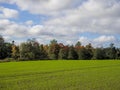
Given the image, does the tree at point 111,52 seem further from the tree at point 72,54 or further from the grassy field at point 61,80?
the grassy field at point 61,80

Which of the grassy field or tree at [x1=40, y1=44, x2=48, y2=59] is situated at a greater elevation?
tree at [x1=40, y1=44, x2=48, y2=59]

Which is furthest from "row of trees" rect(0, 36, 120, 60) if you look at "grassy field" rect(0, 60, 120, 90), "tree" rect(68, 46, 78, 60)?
"grassy field" rect(0, 60, 120, 90)

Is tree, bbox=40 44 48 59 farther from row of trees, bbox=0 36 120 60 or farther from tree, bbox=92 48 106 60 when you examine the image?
tree, bbox=92 48 106 60

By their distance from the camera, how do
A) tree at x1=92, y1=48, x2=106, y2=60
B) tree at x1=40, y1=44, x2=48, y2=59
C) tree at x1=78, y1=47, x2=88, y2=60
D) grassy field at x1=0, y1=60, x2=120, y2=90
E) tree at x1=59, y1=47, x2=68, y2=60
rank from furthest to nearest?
tree at x1=40, y1=44, x2=48, y2=59
tree at x1=92, y1=48, x2=106, y2=60
tree at x1=59, y1=47, x2=68, y2=60
tree at x1=78, y1=47, x2=88, y2=60
grassy field at x1=0, y1=60, x2=120, y2=90

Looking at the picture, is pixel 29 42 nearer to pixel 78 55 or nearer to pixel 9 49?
pixel 9 49

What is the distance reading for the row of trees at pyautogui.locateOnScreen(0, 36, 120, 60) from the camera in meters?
117

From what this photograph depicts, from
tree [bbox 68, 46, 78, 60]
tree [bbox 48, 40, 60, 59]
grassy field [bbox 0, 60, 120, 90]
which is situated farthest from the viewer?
tree [bbox 48, 40, 60, 59]

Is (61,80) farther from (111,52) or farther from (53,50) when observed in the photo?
(111,52)

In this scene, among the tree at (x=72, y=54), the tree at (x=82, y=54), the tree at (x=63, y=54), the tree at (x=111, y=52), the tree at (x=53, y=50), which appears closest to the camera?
the tree at (x=82, y=54)

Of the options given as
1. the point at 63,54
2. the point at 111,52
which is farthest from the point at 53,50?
the point at 111,52

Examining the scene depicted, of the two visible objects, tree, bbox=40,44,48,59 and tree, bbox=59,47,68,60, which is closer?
tree, bbox=59,47,68,60

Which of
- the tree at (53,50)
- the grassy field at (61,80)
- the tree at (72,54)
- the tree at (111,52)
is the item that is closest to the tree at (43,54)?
the tree at (53,50)

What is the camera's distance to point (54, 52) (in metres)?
123

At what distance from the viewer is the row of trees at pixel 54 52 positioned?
384ft
